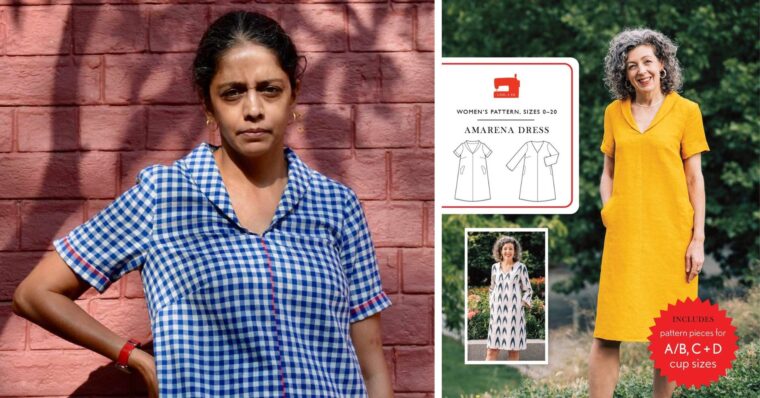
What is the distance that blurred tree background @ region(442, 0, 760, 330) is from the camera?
5.35m

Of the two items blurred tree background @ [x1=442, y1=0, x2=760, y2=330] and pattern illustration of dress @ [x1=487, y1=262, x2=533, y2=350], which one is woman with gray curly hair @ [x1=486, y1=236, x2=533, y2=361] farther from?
blurred tree background @ [x1=442, y1=0, x2=760, y2=330]

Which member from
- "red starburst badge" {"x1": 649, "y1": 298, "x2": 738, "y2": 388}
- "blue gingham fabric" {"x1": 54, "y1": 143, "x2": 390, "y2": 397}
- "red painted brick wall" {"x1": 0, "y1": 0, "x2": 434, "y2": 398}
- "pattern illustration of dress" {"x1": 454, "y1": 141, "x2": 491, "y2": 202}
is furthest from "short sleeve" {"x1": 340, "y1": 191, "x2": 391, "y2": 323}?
"red starburst badge" {"x1": 649, "y1": 298, "x2": 738, "y2": 388}

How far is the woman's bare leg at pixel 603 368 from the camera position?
407 cm

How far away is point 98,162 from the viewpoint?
388 centimetres

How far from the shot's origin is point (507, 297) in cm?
410

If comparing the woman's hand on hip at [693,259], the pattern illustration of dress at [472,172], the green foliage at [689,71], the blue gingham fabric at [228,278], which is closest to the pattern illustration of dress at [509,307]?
the pattern illustration of dress at [472,172]

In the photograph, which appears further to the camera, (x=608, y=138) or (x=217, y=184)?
(x=608, y=138)

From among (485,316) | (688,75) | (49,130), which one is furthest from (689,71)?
(49,130)

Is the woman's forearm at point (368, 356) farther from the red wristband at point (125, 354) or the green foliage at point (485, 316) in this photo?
the green foliage at point (485, 316)

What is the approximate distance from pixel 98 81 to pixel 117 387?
1.05 metres

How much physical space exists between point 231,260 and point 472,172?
5.34 feet

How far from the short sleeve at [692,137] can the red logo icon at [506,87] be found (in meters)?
0.59

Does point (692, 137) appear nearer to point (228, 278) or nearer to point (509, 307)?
point (509, 307)

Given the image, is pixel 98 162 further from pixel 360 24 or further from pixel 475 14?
pixel 475 14
